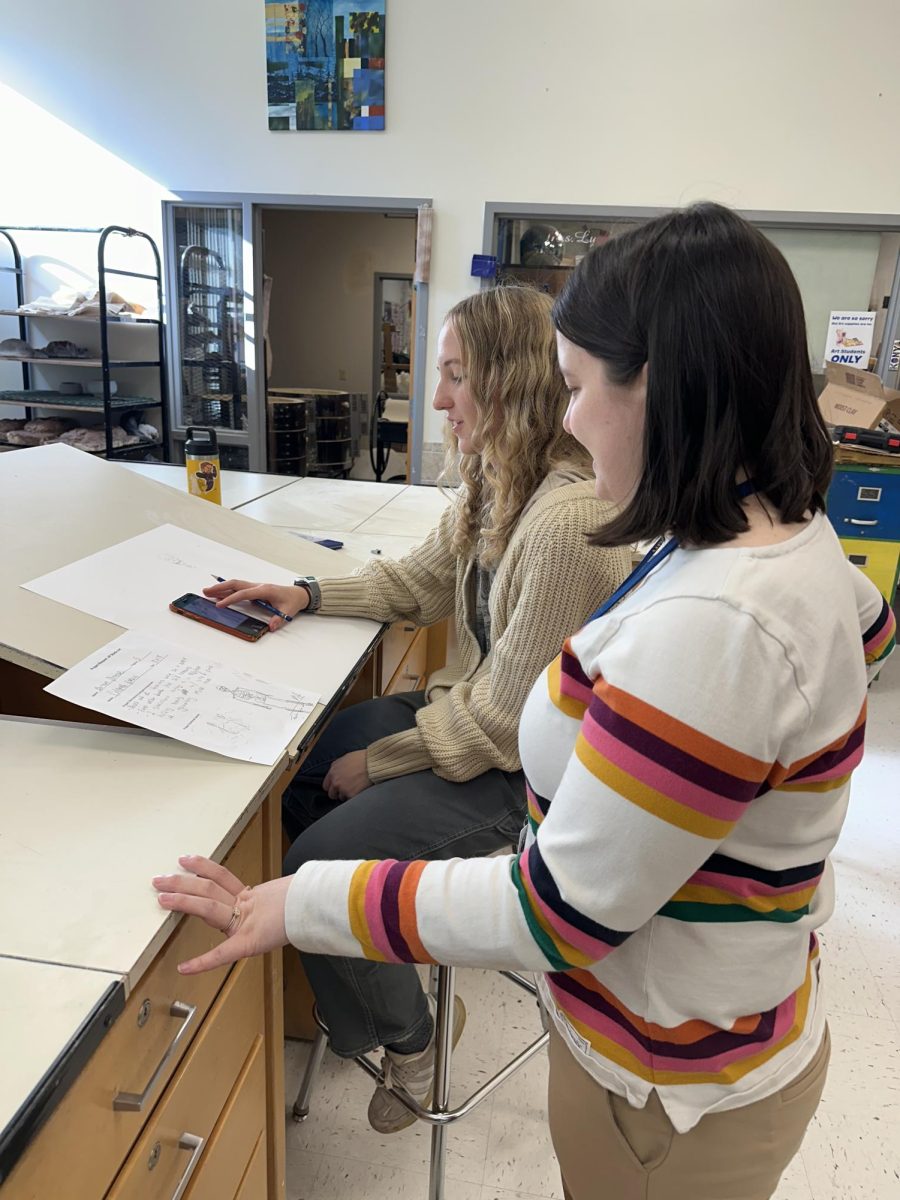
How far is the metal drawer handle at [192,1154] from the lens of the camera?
0.80m

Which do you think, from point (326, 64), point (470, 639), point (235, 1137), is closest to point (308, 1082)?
point (235, 1137)

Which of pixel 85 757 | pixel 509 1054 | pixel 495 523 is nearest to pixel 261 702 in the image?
pixel 85 757

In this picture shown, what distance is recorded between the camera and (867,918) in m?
2.04

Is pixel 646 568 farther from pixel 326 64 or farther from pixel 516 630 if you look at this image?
pixel 326 64

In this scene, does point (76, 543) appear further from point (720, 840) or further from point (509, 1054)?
point (509, 1054)

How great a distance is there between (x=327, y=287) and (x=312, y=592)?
6716 millimetres

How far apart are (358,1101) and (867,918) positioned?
1350mm

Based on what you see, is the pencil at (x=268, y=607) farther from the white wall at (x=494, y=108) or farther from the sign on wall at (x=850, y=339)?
the sign on wall at (x=850, y=339)

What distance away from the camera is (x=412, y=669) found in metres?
2.12

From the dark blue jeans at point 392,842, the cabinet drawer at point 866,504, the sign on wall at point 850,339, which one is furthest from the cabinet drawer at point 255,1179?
the sign on wall at point 850,339

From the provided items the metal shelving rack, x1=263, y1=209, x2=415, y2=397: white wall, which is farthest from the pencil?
x1=263, y1=209, x2=415, y2=397: white wall

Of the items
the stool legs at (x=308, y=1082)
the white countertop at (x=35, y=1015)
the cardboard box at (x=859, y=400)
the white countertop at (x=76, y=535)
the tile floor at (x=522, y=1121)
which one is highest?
the cardboard box at (x=859, y=400)

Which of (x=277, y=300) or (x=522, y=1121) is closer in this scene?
(x=522, y=1121)

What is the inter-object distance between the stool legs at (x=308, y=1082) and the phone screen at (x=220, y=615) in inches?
29.9
